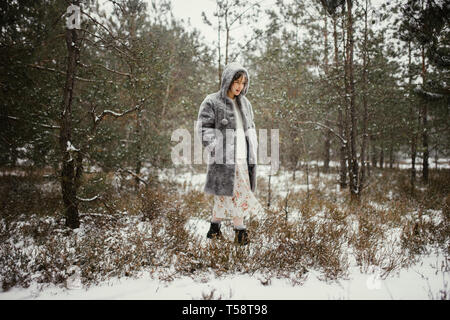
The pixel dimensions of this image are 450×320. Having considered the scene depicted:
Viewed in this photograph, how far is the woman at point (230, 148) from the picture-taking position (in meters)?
2.54

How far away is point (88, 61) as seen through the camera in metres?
4.63

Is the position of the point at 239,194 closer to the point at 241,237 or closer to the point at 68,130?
the point at 241,237

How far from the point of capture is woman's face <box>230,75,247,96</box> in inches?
104

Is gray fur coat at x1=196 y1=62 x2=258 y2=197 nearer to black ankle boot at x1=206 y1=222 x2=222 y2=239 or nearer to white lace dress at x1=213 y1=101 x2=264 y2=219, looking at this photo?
white lace dress at x1=213 y1=101 x2=264 y2=219

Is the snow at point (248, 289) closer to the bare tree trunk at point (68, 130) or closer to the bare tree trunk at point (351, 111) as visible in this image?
the bare tree trunk at point (68, 130)

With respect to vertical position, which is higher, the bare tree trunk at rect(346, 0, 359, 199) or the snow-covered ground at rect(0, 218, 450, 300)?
the bare tree trunk at rect(346, 0, 359, 199)

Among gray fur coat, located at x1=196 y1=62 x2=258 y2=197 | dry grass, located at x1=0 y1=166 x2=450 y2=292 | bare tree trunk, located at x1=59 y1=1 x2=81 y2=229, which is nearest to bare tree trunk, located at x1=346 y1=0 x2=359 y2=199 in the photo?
dry grass, located at x1=0 y1=166 x2=450 y2=292

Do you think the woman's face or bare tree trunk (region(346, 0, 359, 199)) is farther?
bare tree trunk (region(346, 0, 359, 199))

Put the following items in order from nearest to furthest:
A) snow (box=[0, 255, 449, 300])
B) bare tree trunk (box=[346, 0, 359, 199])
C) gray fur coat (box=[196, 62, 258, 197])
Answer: snow (box=[0, 255, 449, 300]), gray fur coat (box=[196, 62, 258, 197]), bare tree trunk (box=[346, 0, 359, 199])

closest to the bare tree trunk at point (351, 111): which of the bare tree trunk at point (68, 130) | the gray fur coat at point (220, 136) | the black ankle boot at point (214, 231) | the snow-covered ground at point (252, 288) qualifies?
the snow-covered ground at point (252, 288)

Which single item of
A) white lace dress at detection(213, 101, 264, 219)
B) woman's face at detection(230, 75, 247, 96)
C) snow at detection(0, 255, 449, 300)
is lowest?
snow at detection(0, 255, 449, 300)

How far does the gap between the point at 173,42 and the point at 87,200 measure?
7.60 metres
